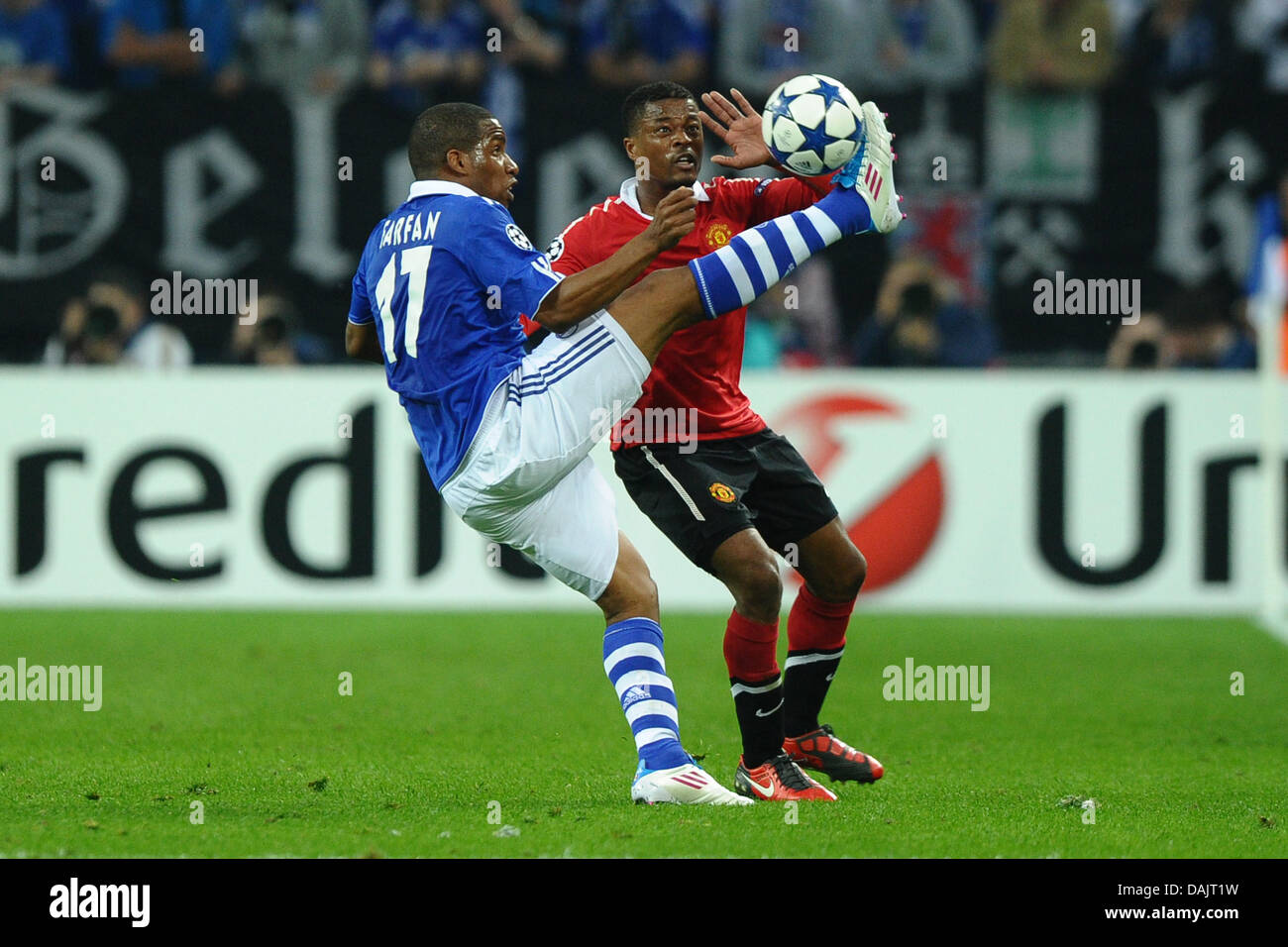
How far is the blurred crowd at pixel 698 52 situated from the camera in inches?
499

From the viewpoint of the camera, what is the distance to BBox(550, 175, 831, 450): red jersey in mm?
6082

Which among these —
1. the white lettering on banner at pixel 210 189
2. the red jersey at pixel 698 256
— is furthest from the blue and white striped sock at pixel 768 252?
the white lettering on banner at pixel 210 189

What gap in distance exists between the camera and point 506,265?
539 cm

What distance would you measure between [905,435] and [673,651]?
2.41 meters

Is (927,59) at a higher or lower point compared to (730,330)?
higher

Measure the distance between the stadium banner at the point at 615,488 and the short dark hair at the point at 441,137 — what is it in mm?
5450

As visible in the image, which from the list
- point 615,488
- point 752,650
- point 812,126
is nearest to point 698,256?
point 812,126

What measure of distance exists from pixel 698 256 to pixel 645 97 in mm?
536

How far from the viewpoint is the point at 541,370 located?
216 inches

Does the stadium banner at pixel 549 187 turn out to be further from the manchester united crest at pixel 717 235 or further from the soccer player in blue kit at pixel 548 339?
the soccer player in blue kit at pixel 548 339

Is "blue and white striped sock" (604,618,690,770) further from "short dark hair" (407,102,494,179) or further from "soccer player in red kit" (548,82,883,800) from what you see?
"short dark hair" (407,102,494,179)

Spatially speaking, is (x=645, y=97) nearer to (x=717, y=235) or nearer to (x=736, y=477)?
(x=717, y=235)

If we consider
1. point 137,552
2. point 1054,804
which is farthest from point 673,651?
point 1054,804

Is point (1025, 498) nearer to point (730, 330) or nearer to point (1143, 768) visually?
point (1143, 768)
